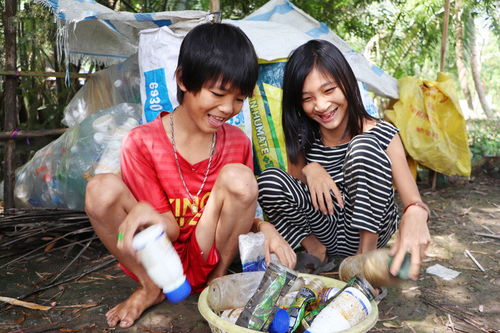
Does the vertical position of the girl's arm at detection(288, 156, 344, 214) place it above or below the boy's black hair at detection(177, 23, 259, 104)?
below

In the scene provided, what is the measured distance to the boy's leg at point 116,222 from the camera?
1388mm

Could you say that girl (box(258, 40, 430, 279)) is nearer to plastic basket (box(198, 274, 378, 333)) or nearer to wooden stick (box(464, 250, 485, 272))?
wooden stick (box(464, 250, 485, 272))

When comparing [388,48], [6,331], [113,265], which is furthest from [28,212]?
[388,48]

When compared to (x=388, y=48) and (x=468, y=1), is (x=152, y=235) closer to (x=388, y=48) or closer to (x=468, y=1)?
(x=388, y=48)

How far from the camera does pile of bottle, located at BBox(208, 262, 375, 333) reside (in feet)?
3.83

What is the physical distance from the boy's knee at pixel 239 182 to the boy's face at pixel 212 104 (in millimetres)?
176

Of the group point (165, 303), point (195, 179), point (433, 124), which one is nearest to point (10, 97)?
point (195, 179)

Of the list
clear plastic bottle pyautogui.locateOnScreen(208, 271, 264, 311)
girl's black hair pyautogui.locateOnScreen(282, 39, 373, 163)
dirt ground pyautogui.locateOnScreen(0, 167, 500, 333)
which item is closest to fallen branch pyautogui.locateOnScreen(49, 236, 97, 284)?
dirt ground pyautogui.locateOnScreen(0, 167, 500, 333)

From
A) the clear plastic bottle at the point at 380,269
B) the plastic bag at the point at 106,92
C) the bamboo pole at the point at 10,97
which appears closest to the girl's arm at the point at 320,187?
the clear plastic bottle at the point at 380,269

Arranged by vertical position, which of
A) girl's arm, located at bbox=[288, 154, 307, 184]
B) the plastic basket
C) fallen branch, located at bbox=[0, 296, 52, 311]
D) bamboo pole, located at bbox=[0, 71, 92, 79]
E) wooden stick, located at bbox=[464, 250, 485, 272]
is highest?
bamboo pole, located at bbox=[0, 71, 92, 79]

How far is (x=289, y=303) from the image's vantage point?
136 cm

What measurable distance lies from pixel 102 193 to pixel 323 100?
33.9 inches

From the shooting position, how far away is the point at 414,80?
3.07 metres

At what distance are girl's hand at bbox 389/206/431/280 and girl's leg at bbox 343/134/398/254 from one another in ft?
0.86
